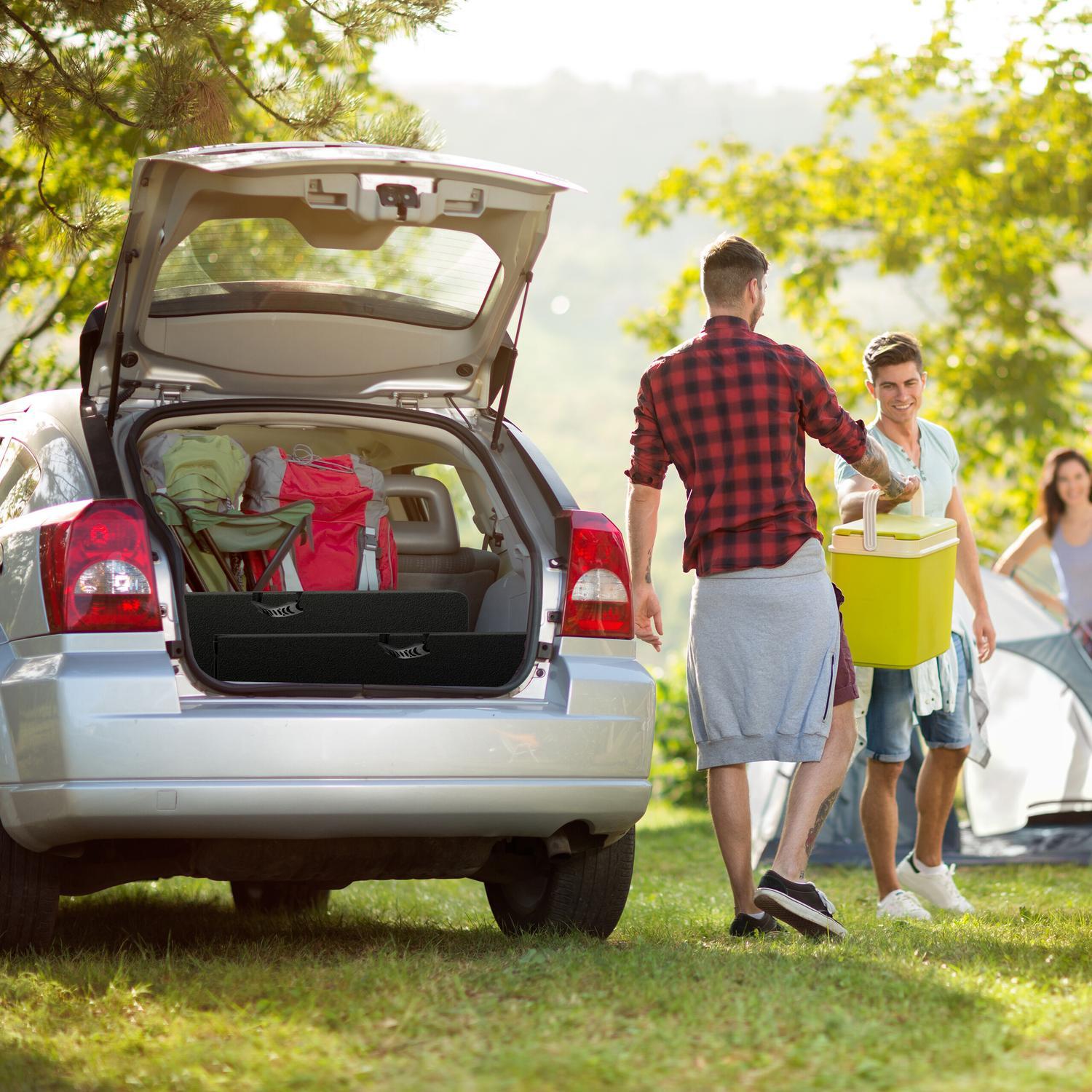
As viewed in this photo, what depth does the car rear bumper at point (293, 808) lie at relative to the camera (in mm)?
3621

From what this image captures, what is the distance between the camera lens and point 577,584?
4.17 meters

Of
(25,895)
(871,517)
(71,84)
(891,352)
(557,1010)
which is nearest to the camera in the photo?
(557,1010)

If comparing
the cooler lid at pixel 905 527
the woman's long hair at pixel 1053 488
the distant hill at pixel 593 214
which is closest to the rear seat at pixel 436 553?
the cooler lid at pixel 905 527

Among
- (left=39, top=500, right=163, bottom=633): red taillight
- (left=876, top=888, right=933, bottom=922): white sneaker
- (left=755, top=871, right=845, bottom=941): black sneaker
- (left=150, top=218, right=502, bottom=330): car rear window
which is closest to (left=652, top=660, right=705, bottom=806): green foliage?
(left=876, top=888, right=933, bottom=922): white sneaker

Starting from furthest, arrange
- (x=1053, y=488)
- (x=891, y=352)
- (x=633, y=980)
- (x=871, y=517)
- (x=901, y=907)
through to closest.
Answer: (x=1053, y=488) < (x=891, y=352) < (x=901, y=907) < (x=871, y=517) < (x=633, y=980)

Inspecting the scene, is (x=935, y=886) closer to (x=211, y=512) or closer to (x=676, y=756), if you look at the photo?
(x=211, y=512)

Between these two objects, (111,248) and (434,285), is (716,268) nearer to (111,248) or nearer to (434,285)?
(434,285)

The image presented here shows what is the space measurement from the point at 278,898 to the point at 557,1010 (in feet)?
8.93

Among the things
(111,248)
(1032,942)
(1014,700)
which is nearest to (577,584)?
(1032,942)

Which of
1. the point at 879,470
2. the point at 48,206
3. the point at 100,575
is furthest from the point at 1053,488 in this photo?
the point at 100,575

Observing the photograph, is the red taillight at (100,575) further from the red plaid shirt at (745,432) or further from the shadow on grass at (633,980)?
the red plaid shirt at (745,432)

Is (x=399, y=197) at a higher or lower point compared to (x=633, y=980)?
higher

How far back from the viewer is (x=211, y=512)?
14.5 ft

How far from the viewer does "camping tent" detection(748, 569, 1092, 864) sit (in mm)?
7840
